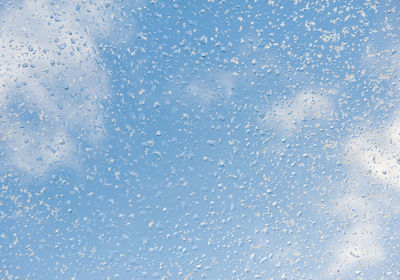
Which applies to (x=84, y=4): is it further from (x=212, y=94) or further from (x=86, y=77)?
(x=212, y=94)

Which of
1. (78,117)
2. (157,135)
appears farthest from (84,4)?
(157,135)

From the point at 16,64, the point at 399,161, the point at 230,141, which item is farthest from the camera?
the point at 399,161

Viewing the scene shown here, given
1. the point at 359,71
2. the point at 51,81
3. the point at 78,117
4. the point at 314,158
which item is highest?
the point at 51,81

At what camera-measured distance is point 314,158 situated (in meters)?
1.33

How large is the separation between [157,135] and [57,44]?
20.2 inches

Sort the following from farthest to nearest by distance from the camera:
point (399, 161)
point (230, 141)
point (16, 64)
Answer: point (399, 161), point (230, 141), point (16, 64)

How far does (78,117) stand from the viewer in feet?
3.97

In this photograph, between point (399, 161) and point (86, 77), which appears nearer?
point (86, 77)

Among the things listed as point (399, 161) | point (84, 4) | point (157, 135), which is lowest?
point (399, 161)

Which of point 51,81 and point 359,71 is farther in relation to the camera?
point 359,71

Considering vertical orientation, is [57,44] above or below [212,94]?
above

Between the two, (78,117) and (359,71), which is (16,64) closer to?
(78,117)

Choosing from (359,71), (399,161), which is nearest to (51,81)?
(359,71)

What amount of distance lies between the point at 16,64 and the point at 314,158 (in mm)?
1249
